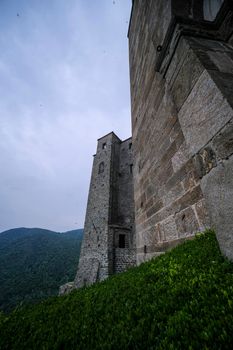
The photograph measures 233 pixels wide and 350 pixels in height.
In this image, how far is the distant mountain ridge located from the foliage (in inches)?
1096

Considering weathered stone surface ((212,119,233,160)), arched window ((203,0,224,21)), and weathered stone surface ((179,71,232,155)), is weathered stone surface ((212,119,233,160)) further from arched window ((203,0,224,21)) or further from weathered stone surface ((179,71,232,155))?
arched window ((203,0,224,21))

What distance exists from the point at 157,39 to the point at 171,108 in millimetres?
1722

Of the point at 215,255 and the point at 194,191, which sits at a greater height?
the point at 194,191

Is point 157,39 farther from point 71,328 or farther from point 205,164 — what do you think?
point 71,328

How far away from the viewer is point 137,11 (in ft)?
18.0

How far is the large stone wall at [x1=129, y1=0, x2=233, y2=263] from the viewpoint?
1411 mm

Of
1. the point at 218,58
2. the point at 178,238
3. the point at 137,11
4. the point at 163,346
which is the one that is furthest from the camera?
the point at 137,11

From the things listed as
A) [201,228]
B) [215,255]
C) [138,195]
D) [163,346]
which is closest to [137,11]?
[138,195]

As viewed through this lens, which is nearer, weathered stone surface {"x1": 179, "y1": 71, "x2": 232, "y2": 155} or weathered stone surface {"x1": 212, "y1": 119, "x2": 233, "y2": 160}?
weathered stone surface {"x1": 212, "y1": 119, "x2": 233, "y2": 160}

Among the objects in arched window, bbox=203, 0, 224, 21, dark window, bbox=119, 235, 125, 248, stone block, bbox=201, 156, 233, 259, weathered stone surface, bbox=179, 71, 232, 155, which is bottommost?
stone block, bbox=201, 156, 233, 259

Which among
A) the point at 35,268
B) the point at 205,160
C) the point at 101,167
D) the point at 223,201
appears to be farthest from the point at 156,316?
the point at 35,268

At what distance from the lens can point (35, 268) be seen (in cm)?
3744

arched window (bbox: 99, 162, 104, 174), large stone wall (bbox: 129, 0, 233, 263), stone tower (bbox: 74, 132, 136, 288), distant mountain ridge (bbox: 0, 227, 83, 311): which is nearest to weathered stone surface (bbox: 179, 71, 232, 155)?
large stone wall (bbox: 129, 0, 233, 263)

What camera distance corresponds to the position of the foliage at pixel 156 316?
2.88ft
